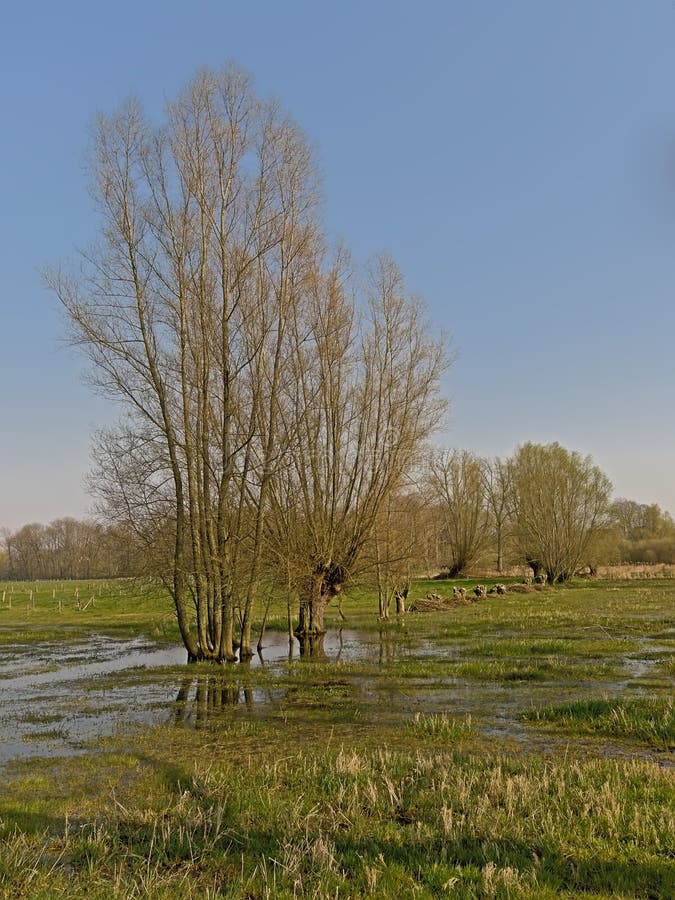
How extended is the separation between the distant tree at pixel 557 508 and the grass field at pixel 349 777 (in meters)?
39.7

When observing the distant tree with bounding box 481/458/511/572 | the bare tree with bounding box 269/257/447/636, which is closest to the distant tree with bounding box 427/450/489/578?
the distant tree with bounding box 481/458/511/572

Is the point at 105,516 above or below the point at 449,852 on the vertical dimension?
above

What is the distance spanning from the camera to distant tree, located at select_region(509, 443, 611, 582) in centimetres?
5719

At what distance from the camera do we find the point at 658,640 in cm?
1992

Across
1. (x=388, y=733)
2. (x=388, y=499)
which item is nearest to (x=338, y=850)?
(x=388, y=733)

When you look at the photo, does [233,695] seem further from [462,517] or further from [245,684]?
[462,517]

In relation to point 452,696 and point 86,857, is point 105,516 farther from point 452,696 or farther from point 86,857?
point 86,857

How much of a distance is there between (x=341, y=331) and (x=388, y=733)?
54.5 ft

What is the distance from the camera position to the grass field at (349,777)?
4934 millimetres

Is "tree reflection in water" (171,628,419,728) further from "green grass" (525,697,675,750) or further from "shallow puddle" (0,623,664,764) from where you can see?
"green grass" (525,697,675,750)

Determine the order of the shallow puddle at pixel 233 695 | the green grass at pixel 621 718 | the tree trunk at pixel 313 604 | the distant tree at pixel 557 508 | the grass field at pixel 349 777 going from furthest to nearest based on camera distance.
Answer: the distant tree at pixel 557 508 → the tree trunk at pixel 313 604 → the shallow puddle at pixel 233 695 → the green grass at pixel 621 718 → the grass field at pixel 349 777

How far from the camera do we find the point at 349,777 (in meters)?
7.25

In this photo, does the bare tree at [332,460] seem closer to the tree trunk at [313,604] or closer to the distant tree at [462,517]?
the tree trunk at [313,604]

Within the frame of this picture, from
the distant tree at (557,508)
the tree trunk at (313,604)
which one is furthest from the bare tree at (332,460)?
the distant tree at (557,508)
